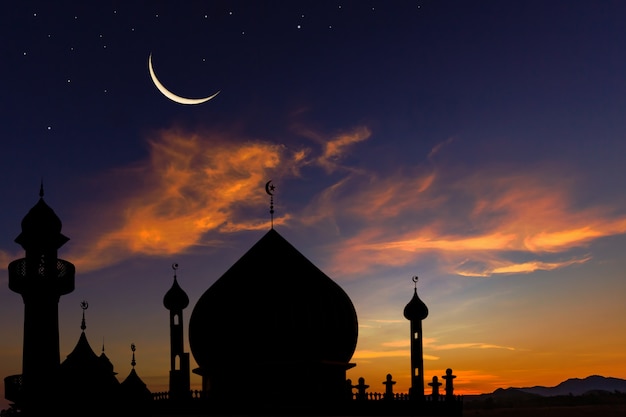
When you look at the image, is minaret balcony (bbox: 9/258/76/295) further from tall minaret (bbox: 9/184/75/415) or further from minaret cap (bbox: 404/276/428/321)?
minaret cap (bbox: 404/276/428/321)

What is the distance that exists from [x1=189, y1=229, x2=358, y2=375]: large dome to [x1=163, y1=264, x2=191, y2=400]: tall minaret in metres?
1.13

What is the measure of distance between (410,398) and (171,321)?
1089 centimetres

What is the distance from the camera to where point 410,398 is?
36.0 metres

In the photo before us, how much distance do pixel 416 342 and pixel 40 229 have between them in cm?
1754

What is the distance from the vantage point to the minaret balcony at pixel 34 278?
2742cm

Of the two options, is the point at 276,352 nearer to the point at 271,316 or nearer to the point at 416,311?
the point at 271,316

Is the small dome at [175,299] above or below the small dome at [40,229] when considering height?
below

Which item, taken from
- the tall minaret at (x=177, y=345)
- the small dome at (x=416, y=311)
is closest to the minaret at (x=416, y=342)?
the small dome at (x=416, y=311)

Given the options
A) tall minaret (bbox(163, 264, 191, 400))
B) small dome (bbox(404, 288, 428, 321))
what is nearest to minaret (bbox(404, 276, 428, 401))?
small dome (bbox(404, 288, 428, 321))

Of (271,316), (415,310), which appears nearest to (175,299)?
(271,316)

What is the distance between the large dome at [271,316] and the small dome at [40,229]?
941 cm

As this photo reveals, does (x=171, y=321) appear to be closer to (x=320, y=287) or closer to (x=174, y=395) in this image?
(x=174, y=395)

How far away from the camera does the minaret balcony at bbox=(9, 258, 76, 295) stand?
27422 mm

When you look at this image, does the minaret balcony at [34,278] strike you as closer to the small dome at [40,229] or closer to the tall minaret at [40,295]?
the tall minaret at [40,295]
